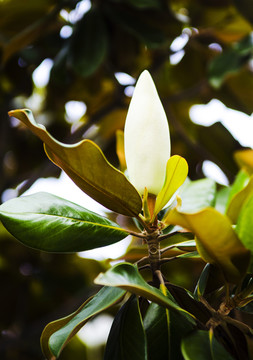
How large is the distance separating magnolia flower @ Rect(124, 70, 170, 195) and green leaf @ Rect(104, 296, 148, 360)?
16 centimetres

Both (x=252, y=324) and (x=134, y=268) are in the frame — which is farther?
(x=252, y=324)

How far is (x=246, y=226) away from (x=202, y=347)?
0.15m

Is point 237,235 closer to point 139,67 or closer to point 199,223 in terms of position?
point 199,223

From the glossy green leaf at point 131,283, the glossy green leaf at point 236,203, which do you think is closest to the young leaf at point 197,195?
the glossy green leaf at point 236,203

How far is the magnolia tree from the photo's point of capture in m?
0.51

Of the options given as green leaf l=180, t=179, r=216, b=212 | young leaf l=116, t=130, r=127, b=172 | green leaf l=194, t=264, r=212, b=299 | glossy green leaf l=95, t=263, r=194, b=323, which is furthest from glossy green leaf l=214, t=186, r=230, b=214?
glossy green leaf l=95, t=263, r=194, b=323

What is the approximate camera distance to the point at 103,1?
4.87 feet

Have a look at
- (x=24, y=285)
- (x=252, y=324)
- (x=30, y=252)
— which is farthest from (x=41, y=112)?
(x=252, y=324)

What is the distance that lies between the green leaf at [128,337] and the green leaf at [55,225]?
0.10 meters

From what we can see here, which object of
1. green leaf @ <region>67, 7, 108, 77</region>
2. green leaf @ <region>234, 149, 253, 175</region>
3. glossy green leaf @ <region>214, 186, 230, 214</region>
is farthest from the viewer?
green leaf @ <region>67, 7, 108, 77</region>

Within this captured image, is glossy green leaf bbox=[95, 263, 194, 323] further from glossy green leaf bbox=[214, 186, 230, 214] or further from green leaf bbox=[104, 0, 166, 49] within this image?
green leaf bbox=[104, 0, 166, 49]

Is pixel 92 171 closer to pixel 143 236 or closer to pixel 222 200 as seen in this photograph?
pixel 143 236

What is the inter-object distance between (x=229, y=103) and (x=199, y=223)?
1.38 m

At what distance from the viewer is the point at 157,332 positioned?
1.87 ft
